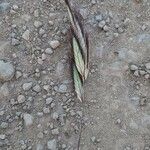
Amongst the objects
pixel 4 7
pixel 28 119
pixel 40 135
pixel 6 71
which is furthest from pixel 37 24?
pixel 40 135

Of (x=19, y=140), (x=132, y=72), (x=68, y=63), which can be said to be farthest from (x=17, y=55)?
(x=132, y=72)

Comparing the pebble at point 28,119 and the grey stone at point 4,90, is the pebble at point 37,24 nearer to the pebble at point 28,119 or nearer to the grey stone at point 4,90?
the grey stone at point 4,90

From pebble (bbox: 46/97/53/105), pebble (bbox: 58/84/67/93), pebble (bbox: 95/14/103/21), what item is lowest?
pebble (bbox: 46/97/53/105)

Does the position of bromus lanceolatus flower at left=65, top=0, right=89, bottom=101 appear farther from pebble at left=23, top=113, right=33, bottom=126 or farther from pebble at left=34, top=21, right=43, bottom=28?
pebble at left=23, top=113, right=33, bottom=126

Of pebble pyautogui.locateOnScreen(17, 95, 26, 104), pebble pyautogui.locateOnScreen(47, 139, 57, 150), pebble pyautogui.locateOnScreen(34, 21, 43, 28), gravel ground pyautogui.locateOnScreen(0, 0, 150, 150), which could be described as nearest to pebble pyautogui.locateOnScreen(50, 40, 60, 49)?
gravel ground pyautogui.locateOnScreen(0, 0, 150, 150)

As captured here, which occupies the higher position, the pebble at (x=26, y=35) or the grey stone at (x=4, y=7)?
the grey stone at (x=4, y=7)

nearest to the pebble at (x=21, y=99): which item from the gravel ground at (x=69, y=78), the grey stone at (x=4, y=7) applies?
the gravel ground at (x=69, y=78)

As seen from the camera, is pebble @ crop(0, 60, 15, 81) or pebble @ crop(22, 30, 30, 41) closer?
pebble @ crop(0, 60, 15, 81)
